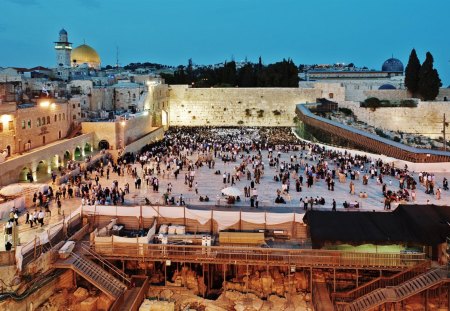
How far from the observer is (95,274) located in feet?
44.8

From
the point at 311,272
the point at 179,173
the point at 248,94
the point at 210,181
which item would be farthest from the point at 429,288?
the point at 248,94

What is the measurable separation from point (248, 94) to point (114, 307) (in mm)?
38605

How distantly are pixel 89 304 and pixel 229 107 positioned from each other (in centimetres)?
3826

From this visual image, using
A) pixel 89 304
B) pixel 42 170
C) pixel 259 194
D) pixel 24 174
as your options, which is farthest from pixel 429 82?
pixel 89 304

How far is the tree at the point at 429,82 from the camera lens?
43094mm

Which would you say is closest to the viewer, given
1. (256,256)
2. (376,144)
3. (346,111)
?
(256,256)

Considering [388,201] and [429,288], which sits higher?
[388,201]

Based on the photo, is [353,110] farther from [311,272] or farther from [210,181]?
[311,272]

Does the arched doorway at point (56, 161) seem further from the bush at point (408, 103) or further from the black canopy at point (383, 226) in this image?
the bush at point (408, 103)

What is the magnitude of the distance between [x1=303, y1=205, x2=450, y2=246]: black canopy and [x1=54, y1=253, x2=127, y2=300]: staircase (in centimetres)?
582

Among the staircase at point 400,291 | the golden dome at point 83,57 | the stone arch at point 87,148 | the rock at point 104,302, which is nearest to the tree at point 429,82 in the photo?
the stone arch at point 87,148

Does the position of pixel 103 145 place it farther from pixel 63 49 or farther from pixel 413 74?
pixel 63 49

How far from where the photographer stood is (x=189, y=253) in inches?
572

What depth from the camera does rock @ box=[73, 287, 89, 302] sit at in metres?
13.6
